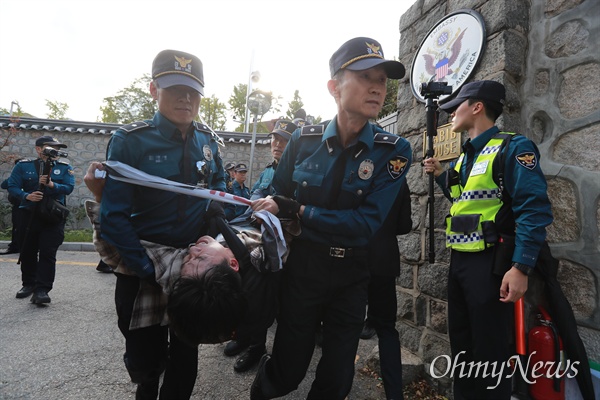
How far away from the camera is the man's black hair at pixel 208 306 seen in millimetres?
1328

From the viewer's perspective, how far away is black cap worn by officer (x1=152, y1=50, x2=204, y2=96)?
1.73 metres

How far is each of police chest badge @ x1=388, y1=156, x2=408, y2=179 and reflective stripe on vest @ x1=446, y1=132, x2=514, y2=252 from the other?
0.54 m

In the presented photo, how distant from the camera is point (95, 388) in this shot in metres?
2.29

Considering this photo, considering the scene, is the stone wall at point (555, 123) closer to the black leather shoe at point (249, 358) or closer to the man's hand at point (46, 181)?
the black leather shoe at point (249, 358)

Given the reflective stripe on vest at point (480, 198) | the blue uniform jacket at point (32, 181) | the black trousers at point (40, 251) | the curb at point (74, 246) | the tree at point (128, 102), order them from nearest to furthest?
the reflective stripe on vest at point (480, 198), the black trousers at point (40, 251), the blue uniform jacket at point (32, 181), the curb at point (74, 246), the tree at point (128, 102)

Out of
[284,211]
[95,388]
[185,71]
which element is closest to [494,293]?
[284,211]

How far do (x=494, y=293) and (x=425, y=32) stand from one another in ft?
7.98

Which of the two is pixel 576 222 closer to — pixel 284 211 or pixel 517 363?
pixel 517 363

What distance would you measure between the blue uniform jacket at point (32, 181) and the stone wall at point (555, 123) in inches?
188

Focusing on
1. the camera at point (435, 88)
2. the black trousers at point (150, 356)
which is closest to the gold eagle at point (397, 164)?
the camera at point (435, 88)

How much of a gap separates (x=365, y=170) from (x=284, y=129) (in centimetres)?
293

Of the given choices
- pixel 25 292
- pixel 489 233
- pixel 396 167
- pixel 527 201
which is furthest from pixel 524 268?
pixel 25 292

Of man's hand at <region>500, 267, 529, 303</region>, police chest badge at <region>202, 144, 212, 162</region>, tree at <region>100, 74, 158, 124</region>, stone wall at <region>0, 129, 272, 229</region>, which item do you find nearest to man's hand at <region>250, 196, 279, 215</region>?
police chest badge at <region>202, 144, 212, 162</region>

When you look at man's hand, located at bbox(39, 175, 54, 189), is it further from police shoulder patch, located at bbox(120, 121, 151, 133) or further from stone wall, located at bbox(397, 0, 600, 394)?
stone wall, located at bbox(397, 0, 600, 394)
